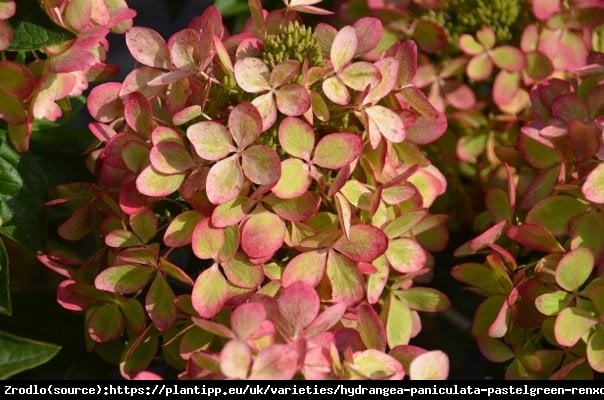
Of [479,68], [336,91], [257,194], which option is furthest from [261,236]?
[479,68]

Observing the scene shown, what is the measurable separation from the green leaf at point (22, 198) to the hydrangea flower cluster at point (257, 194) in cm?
2

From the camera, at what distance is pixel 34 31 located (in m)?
0.80

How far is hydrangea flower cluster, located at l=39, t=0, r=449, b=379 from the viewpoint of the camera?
0.73 meters

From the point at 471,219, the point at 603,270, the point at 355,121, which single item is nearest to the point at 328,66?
the point at 355,121

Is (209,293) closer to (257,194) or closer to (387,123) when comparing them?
(257,194)

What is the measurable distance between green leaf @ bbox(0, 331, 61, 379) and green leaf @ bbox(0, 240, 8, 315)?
11 cm

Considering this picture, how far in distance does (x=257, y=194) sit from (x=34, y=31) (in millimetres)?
242

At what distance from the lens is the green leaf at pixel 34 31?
795 millimetres

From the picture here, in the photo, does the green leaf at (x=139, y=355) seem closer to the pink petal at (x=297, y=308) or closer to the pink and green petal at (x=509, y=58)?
the pink petal at (x=297, y=308)

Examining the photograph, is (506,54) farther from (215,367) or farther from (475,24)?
(215,367)

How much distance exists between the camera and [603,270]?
0.79 m

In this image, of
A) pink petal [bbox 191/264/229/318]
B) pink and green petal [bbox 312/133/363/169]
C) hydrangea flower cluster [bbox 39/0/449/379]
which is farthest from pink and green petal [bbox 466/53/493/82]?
pink petal [bbox 191/264/229/318]

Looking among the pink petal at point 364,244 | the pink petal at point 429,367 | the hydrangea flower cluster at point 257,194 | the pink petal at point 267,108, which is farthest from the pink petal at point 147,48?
the pink petal at point 429,367

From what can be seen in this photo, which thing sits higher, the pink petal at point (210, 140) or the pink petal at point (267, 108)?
the pink petal at point (267, 108)
